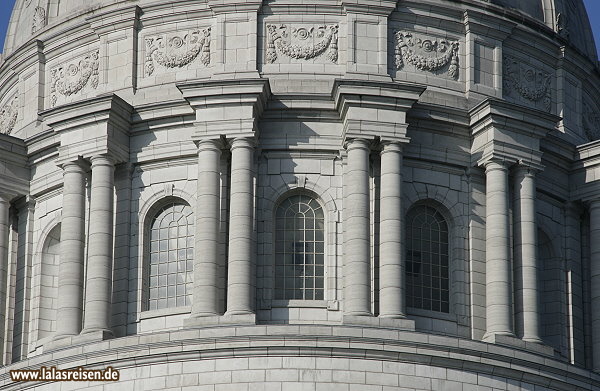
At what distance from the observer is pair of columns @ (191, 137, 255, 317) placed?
65062 millimetres

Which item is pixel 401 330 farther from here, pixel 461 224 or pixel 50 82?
pixel 50 82

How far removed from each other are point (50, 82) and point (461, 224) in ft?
45.7

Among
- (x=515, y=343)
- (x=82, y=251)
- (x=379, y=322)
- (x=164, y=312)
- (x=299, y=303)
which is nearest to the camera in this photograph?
(x=379, y=322)

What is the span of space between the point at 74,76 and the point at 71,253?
21.7 feet

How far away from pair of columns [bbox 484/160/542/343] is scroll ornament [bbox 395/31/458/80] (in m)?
3.61

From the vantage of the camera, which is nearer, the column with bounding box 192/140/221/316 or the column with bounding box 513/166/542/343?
the column with bounding box 192/140/221/316

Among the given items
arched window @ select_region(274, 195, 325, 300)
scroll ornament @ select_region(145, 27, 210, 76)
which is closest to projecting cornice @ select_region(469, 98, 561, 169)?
arched window @ select_region(274, 195, 325, 300)

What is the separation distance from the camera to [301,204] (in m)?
67.8

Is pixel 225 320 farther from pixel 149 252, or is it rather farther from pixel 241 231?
pixel 149 252

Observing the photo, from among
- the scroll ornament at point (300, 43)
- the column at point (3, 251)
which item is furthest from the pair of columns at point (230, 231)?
the column at point (3, 251)

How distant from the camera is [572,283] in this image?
70.4 metres

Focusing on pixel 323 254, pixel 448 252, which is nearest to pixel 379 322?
pixel 323 254

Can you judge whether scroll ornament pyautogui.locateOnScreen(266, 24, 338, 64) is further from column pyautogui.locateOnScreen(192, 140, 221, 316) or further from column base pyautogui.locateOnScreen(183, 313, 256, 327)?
column base pyautogui.locateOnScreen(183, 313, 256, 327)

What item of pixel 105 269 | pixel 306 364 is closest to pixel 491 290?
pixel 306 364
